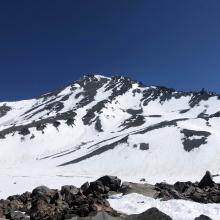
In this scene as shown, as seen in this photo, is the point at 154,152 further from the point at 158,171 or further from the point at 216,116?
the point at 216,116

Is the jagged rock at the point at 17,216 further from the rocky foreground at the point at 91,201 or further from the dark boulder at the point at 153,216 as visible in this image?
A: the dark boulder at the point at 153,216

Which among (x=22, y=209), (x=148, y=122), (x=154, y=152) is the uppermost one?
(x=148, y=122)

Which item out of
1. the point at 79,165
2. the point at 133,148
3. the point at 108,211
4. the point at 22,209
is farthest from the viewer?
the point at 133,148

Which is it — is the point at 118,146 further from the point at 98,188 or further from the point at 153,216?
the point at 153,216

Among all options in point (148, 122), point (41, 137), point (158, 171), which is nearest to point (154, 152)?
point (158, 171)

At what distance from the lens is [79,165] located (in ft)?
390

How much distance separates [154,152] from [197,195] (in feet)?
296

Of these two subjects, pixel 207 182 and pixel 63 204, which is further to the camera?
pixel 207 182

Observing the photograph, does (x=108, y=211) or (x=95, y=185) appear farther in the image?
(x=95, y=185)

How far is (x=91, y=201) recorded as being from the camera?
26.6 m

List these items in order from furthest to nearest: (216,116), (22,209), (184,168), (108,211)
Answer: (216,116) → (184,168) → (22,209) → (108,211)

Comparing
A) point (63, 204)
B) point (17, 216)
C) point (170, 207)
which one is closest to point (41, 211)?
point (17, 216)

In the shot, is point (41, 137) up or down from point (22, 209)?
up

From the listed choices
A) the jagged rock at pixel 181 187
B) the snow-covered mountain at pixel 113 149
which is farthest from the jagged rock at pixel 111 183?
the snow-covered mountain at pixel 113 149
